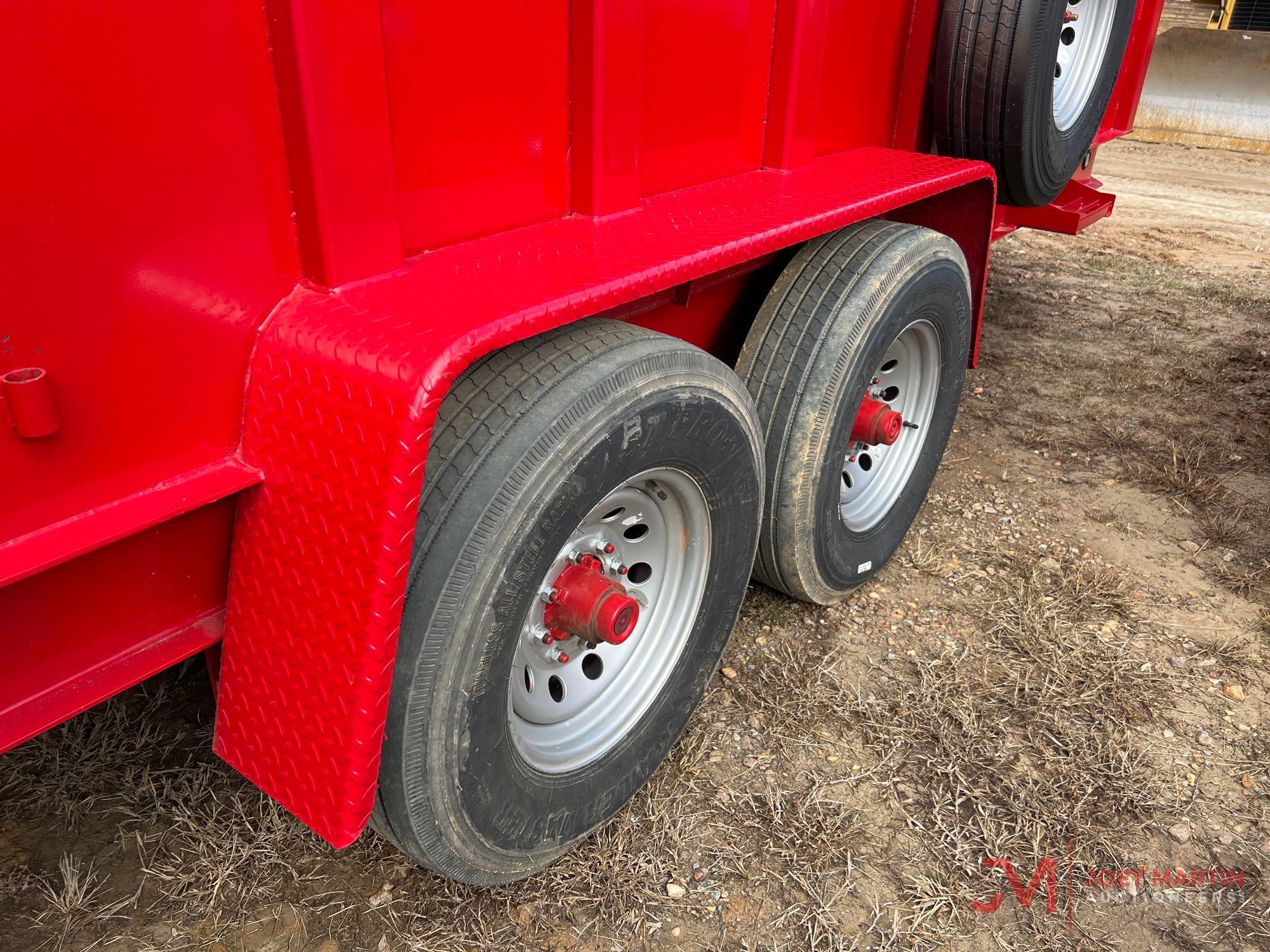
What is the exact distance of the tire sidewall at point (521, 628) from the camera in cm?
148

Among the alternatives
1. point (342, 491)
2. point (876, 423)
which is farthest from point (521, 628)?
point (876, 423)

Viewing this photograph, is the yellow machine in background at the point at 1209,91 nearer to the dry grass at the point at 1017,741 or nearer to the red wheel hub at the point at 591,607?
the dry grass at the point at 1017,741

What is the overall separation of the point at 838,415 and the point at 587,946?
135 centimetres

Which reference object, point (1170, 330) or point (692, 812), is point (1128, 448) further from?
point (692, 812)

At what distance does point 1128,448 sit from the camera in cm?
390

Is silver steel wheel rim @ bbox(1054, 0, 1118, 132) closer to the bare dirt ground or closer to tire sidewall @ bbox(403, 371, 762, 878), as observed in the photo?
the bare dirt ground

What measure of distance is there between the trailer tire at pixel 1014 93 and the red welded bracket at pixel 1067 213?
867 mm

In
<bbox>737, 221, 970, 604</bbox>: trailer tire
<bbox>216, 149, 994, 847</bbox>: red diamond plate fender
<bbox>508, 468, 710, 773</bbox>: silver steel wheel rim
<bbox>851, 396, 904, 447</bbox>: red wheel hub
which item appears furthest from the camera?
<bbox>851, 396, 904, 447</bbox>: red wheel hub

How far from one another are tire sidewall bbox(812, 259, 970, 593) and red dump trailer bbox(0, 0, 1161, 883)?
8 cm

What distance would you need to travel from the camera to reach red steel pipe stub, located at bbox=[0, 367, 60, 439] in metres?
1.14

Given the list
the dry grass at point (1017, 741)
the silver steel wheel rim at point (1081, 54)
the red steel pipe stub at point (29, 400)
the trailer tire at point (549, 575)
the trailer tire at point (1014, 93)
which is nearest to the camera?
the red steel pipe stub at point (29, 400)

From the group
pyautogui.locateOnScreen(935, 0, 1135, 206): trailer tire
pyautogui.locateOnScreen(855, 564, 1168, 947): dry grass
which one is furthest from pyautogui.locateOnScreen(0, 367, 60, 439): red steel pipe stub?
pyautogui.locateOnScreen(935, 0, 1135, 206): trailer tire

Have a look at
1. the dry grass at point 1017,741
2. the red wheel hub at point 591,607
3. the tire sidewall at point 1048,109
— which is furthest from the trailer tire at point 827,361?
the red wheel hub at point 591,607

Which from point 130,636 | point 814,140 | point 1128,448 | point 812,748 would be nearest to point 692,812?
point 812,748
